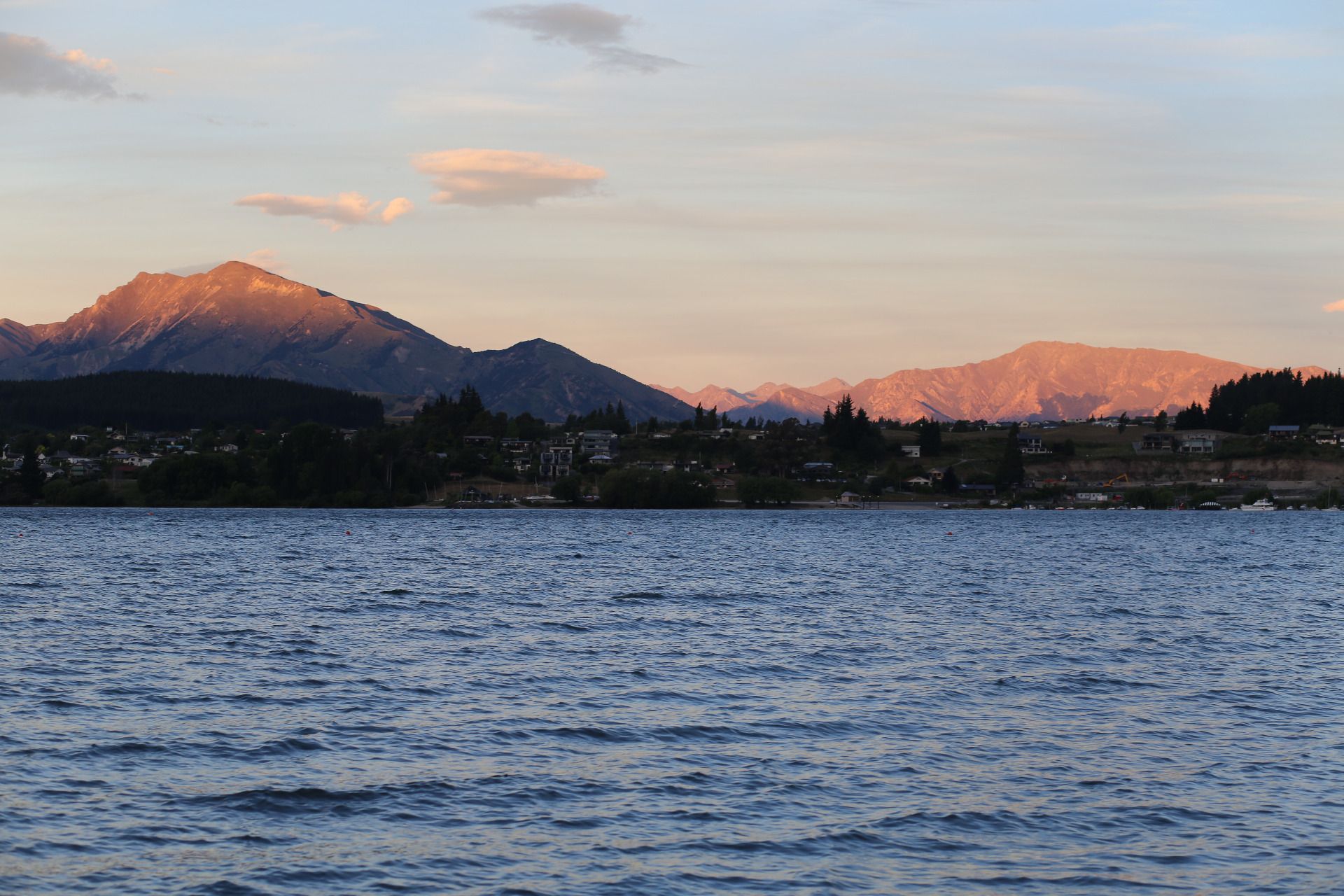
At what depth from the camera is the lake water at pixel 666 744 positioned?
75.5 ft

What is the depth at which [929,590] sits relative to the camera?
3152 inches

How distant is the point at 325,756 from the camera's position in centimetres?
3070

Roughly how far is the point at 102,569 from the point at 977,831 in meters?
83.1

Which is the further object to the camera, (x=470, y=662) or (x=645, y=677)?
(x=470, y=662)

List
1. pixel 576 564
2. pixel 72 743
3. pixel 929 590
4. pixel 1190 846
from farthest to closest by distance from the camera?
pixel 576 564
pixel 929 590
pixel 72 743
pixel 1190 846

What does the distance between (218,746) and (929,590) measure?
181 feet

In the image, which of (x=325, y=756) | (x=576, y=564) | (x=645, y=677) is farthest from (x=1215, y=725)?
(x=576, y=564)

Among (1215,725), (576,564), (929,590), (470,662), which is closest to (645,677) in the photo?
(470,662)

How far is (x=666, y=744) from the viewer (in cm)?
3238

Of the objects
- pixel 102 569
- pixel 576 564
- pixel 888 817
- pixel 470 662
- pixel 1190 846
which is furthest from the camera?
pixel 576 564

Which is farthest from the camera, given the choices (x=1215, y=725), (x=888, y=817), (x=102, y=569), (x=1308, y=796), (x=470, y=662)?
(x=102, y=569)

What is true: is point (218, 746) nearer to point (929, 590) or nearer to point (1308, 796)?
point (1308, 796)

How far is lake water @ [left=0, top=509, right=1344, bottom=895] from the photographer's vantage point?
75.5 ft

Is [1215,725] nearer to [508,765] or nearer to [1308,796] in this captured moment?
[1308,796]
